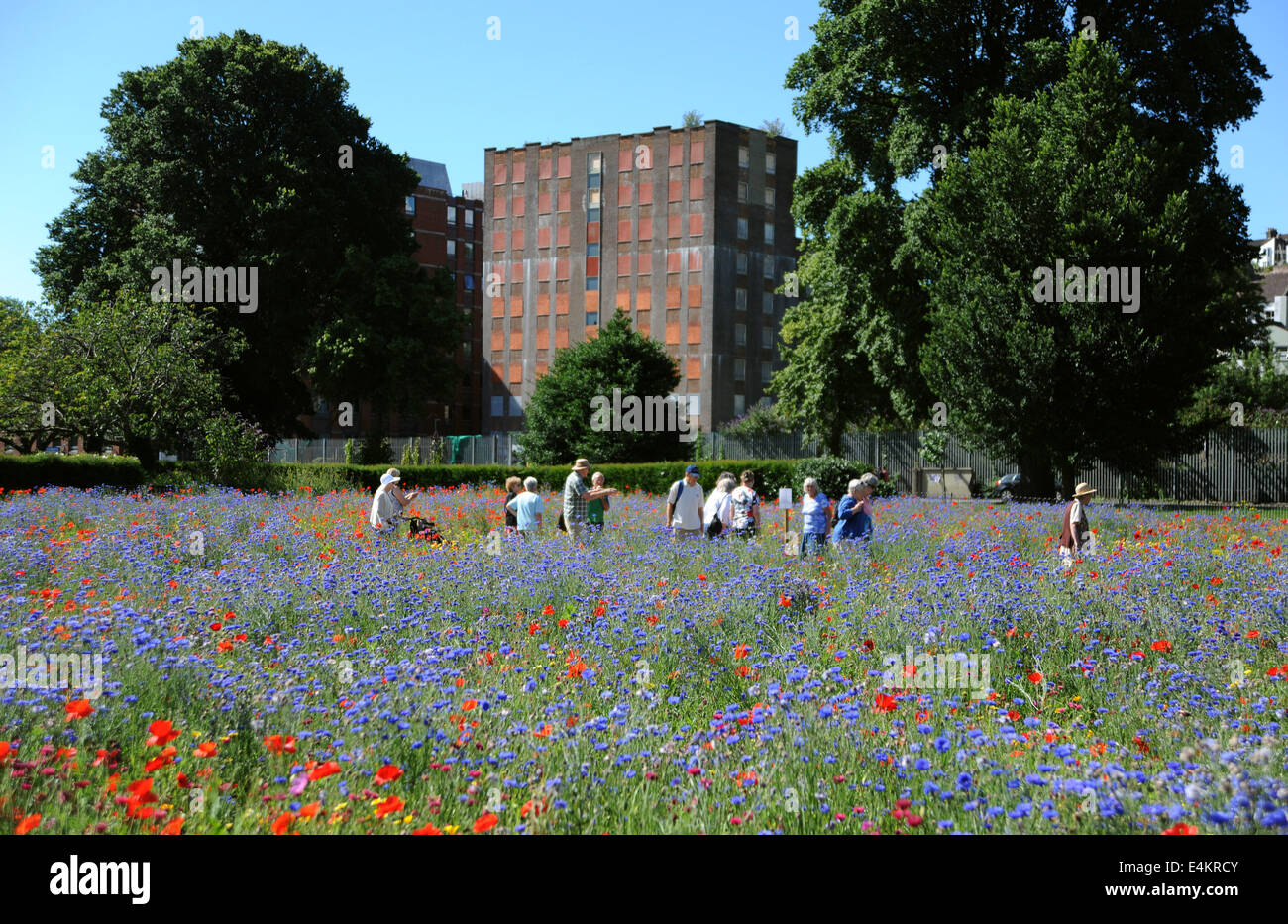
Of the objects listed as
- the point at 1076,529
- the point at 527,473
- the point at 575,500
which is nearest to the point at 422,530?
the point at 575,500

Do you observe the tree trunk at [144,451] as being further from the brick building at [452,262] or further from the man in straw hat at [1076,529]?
the brick building at [452,262]

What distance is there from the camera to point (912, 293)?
30.4 meters

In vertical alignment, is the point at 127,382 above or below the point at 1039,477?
above

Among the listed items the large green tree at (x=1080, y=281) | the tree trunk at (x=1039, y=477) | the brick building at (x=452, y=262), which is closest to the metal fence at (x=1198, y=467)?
the tree trunk at (x=1039, y=477)

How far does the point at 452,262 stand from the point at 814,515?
85594mm

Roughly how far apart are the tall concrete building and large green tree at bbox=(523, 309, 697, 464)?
3125 cm

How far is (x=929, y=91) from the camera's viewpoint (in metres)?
30.3

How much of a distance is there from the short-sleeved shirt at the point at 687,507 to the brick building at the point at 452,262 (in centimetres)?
6703

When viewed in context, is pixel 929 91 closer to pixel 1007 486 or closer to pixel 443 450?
pixel 1007 486

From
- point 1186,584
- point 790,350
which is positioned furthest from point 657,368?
point 1186,584

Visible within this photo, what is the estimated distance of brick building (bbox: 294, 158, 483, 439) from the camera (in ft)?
268

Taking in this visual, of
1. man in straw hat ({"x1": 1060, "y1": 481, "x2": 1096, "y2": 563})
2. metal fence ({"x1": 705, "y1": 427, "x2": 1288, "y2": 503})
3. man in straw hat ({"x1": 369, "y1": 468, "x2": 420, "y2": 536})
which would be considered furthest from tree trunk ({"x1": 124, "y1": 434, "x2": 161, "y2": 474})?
man in straw hat ({"x1": 1060, "y1": 481, "x2": 1096, "y2": 563})

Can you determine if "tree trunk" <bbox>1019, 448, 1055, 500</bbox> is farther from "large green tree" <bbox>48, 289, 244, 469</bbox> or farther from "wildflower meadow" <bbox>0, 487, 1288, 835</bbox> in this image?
"large green tree" <bbox>48, 289, 244, 469</bbox>

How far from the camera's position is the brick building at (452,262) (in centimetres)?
8166
